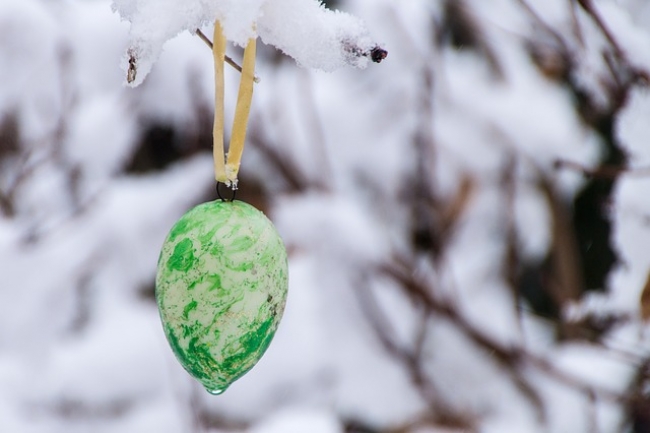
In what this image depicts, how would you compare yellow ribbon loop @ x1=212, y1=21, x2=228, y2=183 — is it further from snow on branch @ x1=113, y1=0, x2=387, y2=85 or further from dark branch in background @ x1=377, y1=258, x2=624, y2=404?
dark branch in background @ x1=377, y1=258, x2=624, y2=404

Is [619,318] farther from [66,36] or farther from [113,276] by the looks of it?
[66,36]

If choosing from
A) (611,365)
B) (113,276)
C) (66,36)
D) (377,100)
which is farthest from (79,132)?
(611,365)

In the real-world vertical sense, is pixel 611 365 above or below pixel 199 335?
below

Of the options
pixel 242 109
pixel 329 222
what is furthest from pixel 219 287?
pixel 329 222

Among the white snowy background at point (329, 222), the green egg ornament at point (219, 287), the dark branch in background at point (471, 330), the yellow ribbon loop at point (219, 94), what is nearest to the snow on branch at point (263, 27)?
the yellow ribbon loop at point (219, 94)

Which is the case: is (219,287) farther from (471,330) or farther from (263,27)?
(471,330)

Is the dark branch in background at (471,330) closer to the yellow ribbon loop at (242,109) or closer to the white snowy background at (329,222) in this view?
the white snowy background at (329,222)
